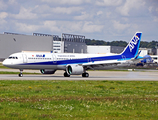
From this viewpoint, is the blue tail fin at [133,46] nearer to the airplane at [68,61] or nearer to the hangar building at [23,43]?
the airplane at [68,61]

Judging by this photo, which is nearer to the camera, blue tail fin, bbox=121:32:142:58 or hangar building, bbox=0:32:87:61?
blue tail fin, bbox=121:32:142:58

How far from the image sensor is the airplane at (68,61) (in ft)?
145

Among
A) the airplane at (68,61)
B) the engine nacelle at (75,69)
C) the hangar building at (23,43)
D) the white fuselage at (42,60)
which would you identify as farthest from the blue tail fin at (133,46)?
the hangar building at (23,43)

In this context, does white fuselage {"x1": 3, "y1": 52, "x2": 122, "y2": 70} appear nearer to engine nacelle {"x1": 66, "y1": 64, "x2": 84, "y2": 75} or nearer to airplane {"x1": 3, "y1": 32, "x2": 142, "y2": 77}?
airplane {"x1": 3, "y1": 32, "x2": 142, "y2": 77}

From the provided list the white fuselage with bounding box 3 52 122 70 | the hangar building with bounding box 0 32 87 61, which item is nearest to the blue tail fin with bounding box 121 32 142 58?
the white fuselage with bounding box 3 52 122 70

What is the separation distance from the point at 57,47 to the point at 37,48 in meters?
43.8

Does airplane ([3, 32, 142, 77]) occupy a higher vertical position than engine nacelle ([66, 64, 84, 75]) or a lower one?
higher

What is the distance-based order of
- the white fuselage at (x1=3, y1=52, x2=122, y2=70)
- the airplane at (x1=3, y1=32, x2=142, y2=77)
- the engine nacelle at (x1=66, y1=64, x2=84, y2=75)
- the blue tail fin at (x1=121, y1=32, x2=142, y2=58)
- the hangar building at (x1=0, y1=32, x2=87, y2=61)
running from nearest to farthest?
1. the white fuselage at (x1=3, y1=52, x2=122, y2=70)
2. the airplane at (x1=3, y1=32, x2=142, y2=77)
3. the engine nacelle at (x1=66, y1=64, x2=84, y2=75)
4. the blue tail fin at (x1=121, y1=32, x2=142, y2=58)
5. the hangar building at (x1=0, y1=32, x2=87, y2=61)

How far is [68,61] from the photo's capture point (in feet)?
160

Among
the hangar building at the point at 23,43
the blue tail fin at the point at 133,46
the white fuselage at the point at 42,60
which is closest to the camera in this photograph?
the white fuselage at the point at 42,60

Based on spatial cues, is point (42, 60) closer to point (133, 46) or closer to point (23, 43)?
point (133, 46)

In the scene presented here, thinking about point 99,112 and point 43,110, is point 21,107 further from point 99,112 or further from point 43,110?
point 99,112

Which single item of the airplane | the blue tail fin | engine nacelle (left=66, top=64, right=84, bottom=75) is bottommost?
engine nacelle (left=66, top=64, right=84, bottom=75)

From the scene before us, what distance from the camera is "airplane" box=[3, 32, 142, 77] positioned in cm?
4425
